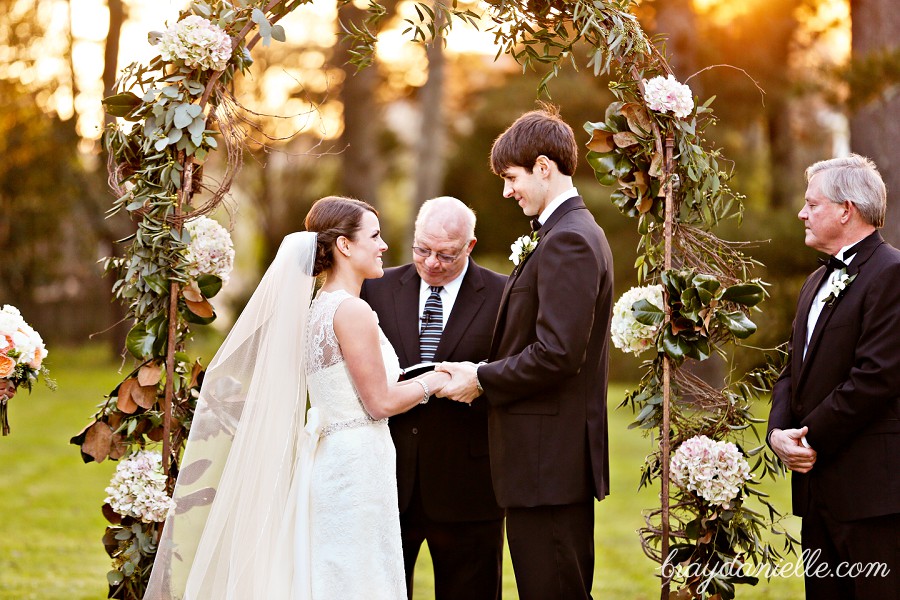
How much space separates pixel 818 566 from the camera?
12.4 feet

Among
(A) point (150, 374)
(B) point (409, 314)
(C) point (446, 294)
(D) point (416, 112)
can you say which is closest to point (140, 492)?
(A) point (150, 374)

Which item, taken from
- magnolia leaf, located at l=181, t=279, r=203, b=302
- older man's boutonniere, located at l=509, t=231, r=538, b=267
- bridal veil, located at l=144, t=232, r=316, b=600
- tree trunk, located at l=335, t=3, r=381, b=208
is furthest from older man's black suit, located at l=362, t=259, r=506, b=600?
tree trunk, located at l=335, t=3, r=381, b=208

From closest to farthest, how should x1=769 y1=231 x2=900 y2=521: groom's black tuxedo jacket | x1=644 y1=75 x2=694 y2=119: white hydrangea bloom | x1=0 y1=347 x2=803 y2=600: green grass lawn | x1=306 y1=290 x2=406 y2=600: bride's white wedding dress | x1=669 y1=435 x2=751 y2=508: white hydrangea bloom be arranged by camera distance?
x1=769 y1=231 x2=900 y2=521: groom's black tuxedo jacket → x1=306 y1=290 x2=406 y2=600: bride's white wedding dress → x1=669 y1=435 x2=751 y2=508: white hydrangea bloom → x1=644 y1=75 x2=694 y2=119: white hydrangea bloom → x1=0 y1=347 x2=803 y2=600: green grass lawn

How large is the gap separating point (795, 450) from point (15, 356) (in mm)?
3377

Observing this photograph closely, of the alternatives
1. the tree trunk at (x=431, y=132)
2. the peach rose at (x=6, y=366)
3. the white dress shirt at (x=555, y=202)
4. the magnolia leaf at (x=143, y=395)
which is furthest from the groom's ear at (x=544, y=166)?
the tree trunk at (x=431, y=132)

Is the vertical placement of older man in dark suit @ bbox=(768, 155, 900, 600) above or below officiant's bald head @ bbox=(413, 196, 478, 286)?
below

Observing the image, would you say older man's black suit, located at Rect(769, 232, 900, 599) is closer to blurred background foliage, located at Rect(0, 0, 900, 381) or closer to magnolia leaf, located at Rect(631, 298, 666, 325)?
magnolia leaf, located at Rect(631, 298, 666, 325)

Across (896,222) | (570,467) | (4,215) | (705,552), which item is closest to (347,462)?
(570,467)

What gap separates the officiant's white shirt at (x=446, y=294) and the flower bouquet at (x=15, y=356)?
1.71m

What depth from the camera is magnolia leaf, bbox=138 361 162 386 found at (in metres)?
4.29

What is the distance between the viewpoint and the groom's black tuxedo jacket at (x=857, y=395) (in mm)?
3586

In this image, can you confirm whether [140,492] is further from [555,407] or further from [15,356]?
[555,407]

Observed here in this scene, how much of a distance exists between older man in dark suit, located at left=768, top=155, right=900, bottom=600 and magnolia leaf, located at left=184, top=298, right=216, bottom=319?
101 inches

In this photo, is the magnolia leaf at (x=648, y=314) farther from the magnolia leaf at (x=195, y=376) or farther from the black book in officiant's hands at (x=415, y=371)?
the magnolia leaf at (x=195, y=376)
